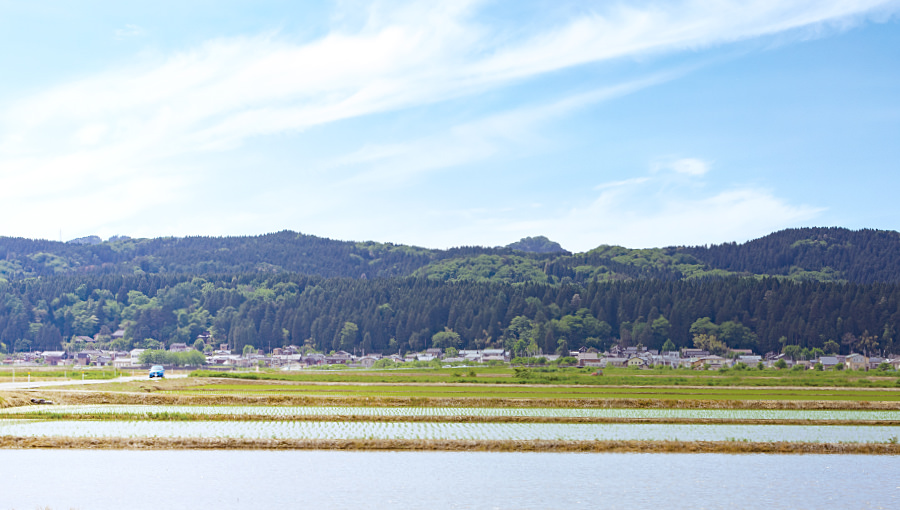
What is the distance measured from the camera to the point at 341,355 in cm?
18738

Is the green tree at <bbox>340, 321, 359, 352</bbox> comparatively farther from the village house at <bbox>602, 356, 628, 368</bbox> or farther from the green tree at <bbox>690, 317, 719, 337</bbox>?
the green tree at <bbox>690, 317, 719, 337</bbox>

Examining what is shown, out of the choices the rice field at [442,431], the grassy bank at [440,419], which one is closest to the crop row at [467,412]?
the grassy bank at [440,419]

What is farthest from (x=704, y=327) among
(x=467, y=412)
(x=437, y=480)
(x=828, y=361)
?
(x=437, y=480)

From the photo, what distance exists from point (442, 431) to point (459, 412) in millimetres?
9267

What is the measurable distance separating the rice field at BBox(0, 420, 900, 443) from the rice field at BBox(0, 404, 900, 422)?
3.22 m

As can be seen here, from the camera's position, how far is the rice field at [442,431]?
99.0 ft

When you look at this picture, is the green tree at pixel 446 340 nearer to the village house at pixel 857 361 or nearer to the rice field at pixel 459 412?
the village house at pixel 857 361

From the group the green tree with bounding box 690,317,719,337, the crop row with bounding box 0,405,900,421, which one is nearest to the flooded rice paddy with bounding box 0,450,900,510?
the crop row with bounding box 0,405,900,421

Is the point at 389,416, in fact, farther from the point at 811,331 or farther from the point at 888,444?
the point at 811,331

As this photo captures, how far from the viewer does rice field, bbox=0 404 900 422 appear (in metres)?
38.3

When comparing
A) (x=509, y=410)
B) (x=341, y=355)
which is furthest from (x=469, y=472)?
(x=341, y=355)

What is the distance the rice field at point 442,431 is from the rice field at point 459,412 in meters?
3.22

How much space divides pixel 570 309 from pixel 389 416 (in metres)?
159

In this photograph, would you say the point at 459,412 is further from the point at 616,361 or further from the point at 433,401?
the point at 616,361
